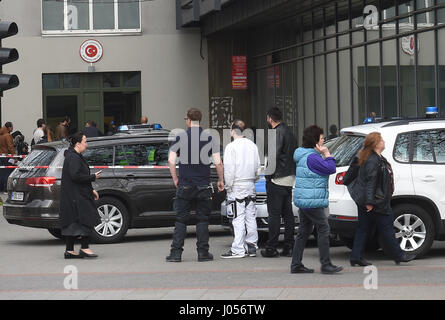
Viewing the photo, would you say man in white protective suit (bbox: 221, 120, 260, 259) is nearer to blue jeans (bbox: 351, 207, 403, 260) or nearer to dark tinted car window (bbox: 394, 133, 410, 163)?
blue jeans (bbox: 351, 207, 403, 260)

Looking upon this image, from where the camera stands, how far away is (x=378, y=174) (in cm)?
1103

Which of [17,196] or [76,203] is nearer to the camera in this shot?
[76,203]

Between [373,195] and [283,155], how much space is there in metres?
1.65

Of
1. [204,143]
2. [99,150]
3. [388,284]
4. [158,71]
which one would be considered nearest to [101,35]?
[158,71]

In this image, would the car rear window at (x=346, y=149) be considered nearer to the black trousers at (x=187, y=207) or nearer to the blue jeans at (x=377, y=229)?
the blue jeans at (x=377, y=229)

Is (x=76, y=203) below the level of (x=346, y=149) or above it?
below

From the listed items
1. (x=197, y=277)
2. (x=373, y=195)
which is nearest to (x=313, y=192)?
(x=373, y=195)

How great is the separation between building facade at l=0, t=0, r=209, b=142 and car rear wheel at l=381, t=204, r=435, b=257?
19.8 metres

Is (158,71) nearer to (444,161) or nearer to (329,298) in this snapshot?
(444,161)

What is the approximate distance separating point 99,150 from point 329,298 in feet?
22.6

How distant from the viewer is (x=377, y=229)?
36.9 feet

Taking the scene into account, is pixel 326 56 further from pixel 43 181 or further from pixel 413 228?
pixel 413 228

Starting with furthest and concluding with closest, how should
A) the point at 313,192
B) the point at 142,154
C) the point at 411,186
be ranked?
1. the point at 142,154
2. the point at 411,186
3. the point at 313,192

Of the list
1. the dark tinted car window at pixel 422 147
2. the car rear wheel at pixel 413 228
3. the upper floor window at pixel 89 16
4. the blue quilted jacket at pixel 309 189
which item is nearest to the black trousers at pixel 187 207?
the blue quilted jacket at pixel 309 189
